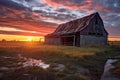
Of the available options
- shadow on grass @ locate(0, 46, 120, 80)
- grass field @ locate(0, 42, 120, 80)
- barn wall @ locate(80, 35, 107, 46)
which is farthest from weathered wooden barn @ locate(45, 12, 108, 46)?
shadow on grass @ locate(0, 46, 120, 80)

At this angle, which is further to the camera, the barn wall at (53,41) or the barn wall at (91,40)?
the barn wall at (53,41)

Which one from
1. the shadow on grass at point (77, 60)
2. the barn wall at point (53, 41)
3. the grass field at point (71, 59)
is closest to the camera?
the grass field at point (71, 59)

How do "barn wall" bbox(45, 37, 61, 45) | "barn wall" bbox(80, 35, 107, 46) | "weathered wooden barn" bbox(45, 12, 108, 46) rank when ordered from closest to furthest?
"barn wall" bbox(80, 35, 107, 46) → "weathered wooden barn" bbox(45, 12, 108, 46) → "barn wall" bbox(45, 37, 61, 45)

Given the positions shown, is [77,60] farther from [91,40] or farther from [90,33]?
[90,33]

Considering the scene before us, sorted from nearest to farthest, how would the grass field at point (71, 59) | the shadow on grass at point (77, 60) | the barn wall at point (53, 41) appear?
the grass field at point (71, 59) < the shadow on grass at point (77, 60) < the barn wall at point (53, 41)

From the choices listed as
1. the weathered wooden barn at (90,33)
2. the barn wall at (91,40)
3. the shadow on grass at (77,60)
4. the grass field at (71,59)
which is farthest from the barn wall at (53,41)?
the shadow on grass at (77,60)

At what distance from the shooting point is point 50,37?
46688 millimetres

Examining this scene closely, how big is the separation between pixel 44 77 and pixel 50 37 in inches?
1497

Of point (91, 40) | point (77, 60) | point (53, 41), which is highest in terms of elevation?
point (91, 40)

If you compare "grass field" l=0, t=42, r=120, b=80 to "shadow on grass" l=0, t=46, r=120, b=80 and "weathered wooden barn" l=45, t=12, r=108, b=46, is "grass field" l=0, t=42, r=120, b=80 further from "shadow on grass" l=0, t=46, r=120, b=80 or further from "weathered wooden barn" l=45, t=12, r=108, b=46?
"weathered wooden barn" l=45, t=12, r=108, b=46

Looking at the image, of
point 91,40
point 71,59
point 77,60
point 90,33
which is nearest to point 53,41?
point 90,33

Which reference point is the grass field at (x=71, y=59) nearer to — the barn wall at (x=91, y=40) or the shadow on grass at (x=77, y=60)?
the shadow on grass at (x=77, y=60)

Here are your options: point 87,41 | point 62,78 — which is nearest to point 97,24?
point 87,41

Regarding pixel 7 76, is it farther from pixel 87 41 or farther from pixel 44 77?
pixel 87 41
